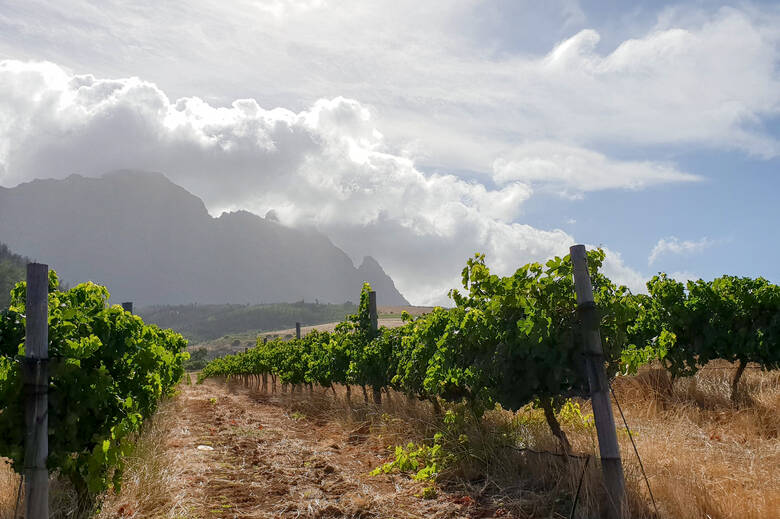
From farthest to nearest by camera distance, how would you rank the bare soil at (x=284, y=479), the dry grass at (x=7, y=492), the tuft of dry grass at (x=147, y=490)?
the bare soil at (x=284, y=479), the tuft of dry grass at (x=147, y=490), the dry grass at (x=7, y=492)

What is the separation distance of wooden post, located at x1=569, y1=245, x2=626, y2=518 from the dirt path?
1.57 meters

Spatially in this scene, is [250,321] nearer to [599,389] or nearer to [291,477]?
[291,477]

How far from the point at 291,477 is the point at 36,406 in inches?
144

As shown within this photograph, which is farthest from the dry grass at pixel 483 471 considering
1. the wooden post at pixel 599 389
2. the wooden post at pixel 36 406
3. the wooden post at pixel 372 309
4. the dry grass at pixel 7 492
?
the wooden post at pixel 372 309

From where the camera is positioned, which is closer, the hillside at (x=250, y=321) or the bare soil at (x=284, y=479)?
the bare soil at (x=284, y=479)

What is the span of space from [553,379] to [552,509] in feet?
4.20

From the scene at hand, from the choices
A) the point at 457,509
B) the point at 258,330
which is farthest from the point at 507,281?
the point at 258,330

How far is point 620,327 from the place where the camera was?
606 cm

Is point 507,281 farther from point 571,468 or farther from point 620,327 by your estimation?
point 571,468

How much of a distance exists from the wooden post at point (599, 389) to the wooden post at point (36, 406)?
5.06m

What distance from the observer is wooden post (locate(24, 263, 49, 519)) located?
190 inches

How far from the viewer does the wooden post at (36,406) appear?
4.83 m

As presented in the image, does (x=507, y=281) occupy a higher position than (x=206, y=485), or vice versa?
(x=507, y=281)

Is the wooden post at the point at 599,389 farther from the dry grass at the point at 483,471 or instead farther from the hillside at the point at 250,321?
the hillside at the point at 250,321
